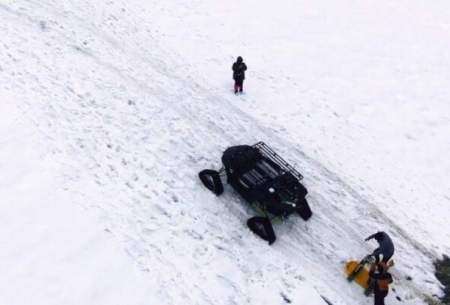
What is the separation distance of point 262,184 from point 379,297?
4473 mm

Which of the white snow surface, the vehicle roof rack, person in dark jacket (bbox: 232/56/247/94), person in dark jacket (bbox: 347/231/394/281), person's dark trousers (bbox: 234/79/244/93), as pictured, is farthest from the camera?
person's dark trousers (bbox: 234/79/244/93)

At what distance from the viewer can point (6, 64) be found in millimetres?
17516

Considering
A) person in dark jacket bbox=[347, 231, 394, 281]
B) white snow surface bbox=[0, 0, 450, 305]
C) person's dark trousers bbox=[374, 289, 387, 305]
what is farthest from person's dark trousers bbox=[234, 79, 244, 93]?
person's dark trousers bbox=[374, 289, 387, 305]

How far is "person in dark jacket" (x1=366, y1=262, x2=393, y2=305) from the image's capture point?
12266 millimetres

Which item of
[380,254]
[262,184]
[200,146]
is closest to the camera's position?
[380,254]

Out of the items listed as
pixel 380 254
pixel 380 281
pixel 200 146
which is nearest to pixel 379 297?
pixel 380 281

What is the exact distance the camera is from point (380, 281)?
12.3m

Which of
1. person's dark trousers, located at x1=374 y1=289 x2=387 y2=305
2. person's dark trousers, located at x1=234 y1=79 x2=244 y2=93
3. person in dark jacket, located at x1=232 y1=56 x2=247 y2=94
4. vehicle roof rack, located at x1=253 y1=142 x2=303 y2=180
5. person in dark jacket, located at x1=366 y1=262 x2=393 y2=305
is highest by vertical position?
person in dark jacket, located at x1=232 y1=56 x2=247 y2=94

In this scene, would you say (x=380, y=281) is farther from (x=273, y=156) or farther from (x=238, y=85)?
(x=238, y=85)

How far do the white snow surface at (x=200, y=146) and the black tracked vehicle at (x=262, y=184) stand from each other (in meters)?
0.40

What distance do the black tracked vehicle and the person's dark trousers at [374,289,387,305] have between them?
315cm

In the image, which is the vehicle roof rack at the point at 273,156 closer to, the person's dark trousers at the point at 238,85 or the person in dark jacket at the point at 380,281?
the person in dark jacket at the point at 380,281

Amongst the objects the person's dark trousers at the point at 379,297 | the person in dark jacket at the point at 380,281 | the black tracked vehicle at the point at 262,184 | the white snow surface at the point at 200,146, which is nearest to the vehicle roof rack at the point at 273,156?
the black tracked vehicle at the point at 262,184

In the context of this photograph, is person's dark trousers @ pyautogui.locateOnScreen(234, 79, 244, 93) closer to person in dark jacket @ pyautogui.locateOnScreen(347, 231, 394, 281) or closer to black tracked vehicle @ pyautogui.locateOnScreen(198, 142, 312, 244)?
black tracked vehicle @ pyautogui.locateOnScreen(198, 142, 312, 244)
